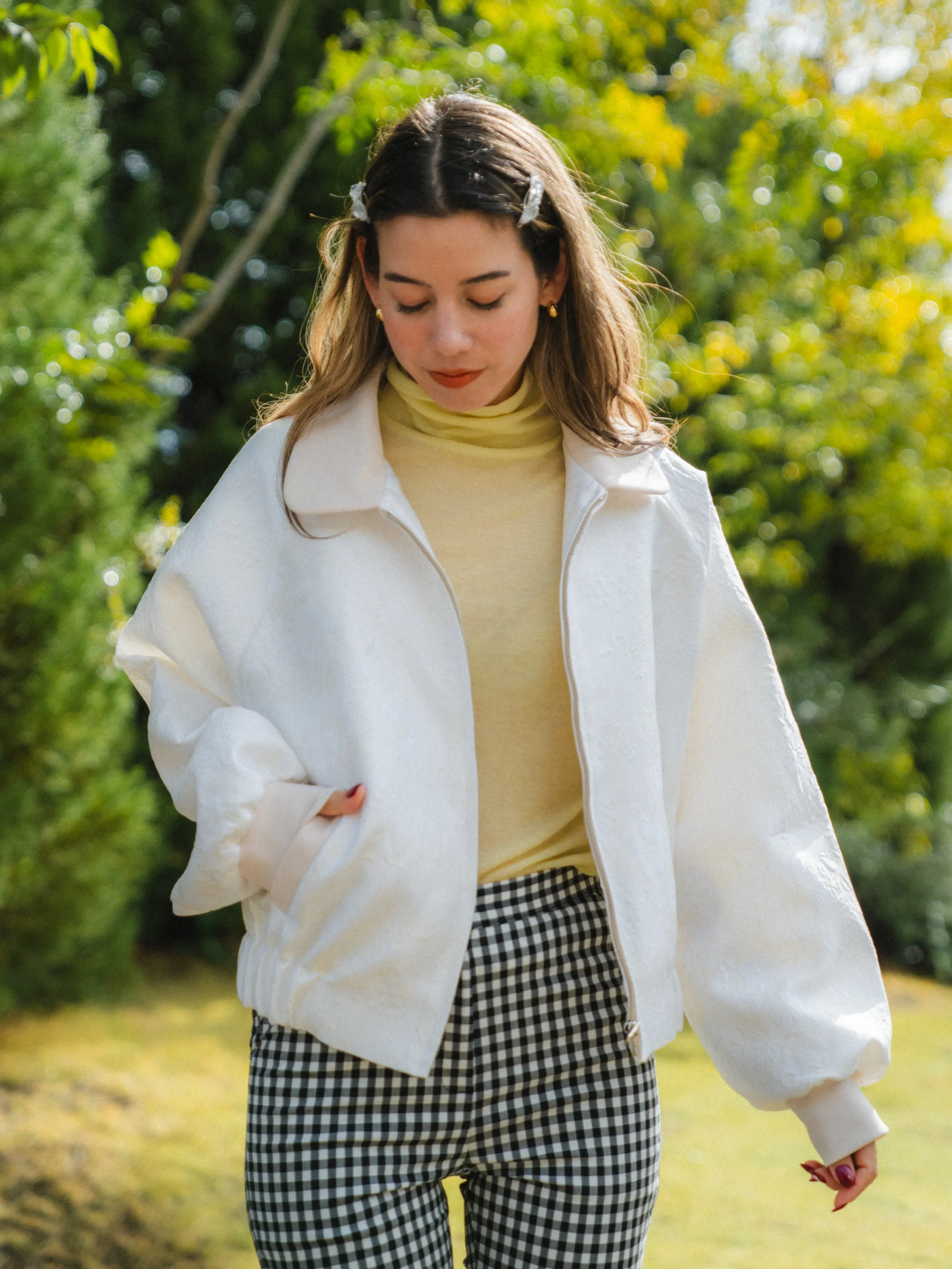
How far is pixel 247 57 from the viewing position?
219 inches

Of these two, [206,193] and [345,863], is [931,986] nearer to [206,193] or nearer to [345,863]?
[206,193]

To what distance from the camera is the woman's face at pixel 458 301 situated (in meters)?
1.41

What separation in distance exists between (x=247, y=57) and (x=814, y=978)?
5198mm

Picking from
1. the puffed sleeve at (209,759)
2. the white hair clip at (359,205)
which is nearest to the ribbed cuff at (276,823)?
the puffed sleeve at (209,759)

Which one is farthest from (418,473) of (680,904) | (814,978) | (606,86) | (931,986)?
(931,986)

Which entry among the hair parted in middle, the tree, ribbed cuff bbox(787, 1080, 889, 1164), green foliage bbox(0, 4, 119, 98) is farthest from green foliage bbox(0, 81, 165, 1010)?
ribbed cuff bbox(787, 1080, 889, 1164)

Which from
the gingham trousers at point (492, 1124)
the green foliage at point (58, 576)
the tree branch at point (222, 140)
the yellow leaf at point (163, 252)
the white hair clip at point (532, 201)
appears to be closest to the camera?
the gingham trousers at point (492, 1124)

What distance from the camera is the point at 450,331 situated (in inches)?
55.5

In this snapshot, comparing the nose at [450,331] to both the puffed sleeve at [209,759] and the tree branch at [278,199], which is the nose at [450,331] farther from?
the tree branch at [278,199]

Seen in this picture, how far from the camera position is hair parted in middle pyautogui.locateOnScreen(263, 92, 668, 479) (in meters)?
1.45

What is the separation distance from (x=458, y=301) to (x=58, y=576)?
116 inches

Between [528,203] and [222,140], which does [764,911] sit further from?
[222,140]

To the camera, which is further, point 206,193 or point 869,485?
point 869,485

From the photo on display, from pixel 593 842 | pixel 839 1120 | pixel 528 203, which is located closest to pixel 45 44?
pixel 528 203
